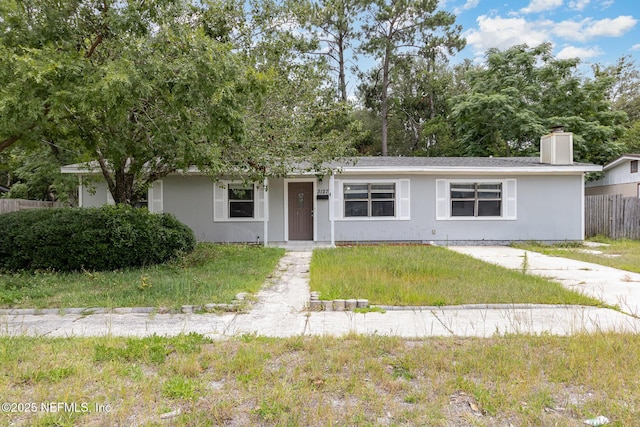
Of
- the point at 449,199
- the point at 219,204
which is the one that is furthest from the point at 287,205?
the point at 449,199

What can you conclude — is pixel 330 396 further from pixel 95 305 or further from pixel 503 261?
pixel 503 261

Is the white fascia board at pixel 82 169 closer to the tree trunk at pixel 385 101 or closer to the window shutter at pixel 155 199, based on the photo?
the window shutter at pixel 155 199

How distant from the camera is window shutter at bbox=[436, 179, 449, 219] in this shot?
39.6 ft

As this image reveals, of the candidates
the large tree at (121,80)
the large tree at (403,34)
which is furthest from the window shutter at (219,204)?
the large tree at (403,34)

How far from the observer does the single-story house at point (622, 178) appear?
596 inches

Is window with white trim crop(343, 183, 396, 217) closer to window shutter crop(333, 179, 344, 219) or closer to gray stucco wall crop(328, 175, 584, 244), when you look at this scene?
window shutter crop(333, 179, 344, 219)

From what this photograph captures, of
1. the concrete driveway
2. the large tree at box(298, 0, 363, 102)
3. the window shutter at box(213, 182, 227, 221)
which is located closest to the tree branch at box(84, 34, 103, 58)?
the window shutter at box(213, 182, 227, 221)

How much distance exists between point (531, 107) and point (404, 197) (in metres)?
12.9

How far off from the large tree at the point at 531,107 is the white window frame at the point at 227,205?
13.2 metres

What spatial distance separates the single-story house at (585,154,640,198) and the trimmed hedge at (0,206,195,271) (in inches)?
690

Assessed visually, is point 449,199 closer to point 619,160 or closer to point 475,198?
point 475,198

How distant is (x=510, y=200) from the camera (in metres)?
12.1

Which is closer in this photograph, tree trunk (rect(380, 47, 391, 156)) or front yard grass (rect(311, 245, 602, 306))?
front yard grass (rect(311, 245, 602, 306))

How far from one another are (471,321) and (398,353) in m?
1.42
